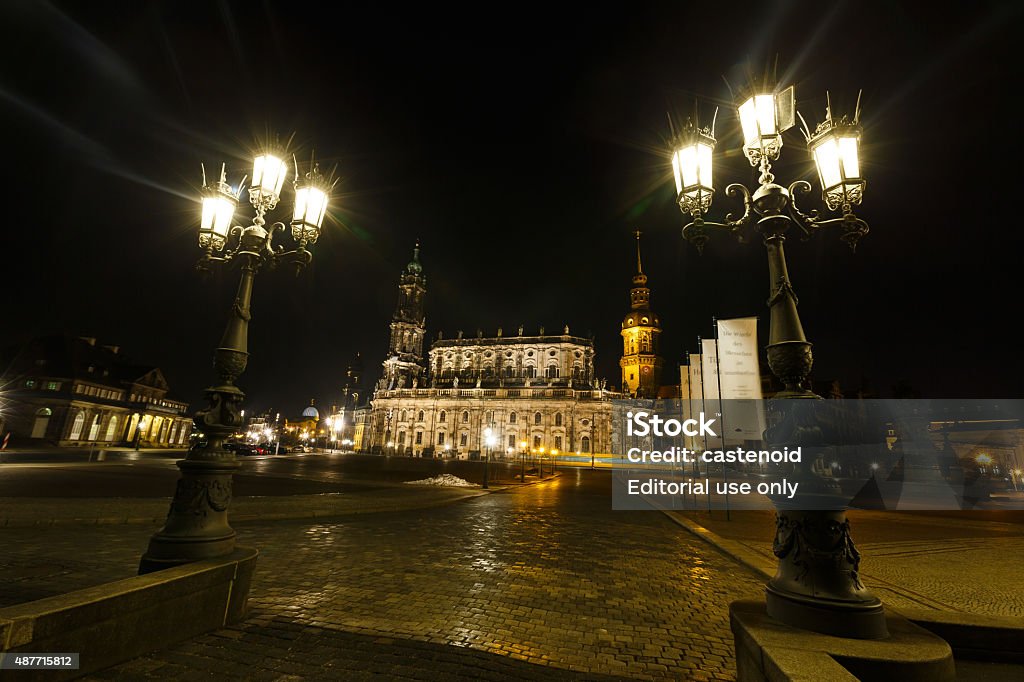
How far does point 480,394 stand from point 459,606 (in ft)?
230

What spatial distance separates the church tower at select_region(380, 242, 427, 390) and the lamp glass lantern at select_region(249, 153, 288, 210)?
78.4 meters

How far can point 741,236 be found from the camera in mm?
5539

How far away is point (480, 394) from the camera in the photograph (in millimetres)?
74812

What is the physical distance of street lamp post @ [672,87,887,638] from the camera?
3.35m

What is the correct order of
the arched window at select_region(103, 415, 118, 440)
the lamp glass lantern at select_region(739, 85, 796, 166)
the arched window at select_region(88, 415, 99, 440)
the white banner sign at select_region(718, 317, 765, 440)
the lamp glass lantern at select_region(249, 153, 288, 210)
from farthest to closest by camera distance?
the arched window at select_region(103, 415, 118, 440) → the arched window at select_region(88, 415, 99, 440) → the white banner sign at select_region(718, 317, 765, 440) → the lamp glass lantern at select_region(249, 153, 288, 210) → the lamp glass lantern at select_region(739, 85, 796, 166)

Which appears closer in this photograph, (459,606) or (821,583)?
(821,583)

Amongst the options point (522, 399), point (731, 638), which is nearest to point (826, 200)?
point (731, 638)

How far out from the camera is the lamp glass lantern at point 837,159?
5152 mm

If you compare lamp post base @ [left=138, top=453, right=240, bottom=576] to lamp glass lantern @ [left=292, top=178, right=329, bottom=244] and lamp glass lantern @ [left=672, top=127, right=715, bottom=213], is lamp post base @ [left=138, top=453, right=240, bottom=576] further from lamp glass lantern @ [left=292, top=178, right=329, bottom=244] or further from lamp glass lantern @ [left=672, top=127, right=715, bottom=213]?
lamp glass lantern @ [left=672, top=127, right=715, bottom=213]

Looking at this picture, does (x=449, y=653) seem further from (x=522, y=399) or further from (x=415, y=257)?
(x=415, y=257)

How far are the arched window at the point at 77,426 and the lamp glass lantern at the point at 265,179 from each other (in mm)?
57273

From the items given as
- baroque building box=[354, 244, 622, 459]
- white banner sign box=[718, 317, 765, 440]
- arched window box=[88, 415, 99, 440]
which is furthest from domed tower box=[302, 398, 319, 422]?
white banner sign box=[718, 317, 765, 440]

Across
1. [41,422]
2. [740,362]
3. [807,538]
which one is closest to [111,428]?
[41,422]

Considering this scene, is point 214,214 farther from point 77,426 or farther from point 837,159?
point 77,426
